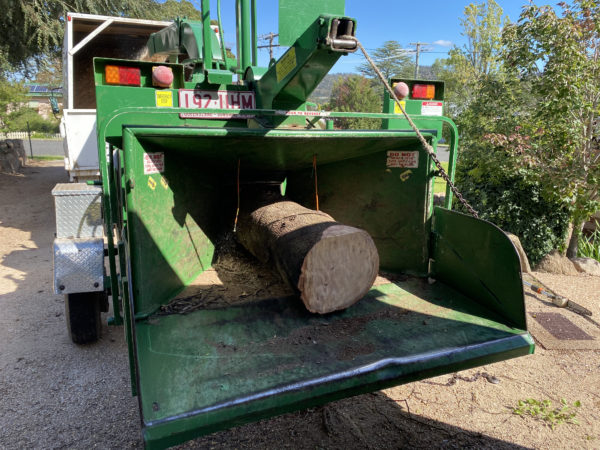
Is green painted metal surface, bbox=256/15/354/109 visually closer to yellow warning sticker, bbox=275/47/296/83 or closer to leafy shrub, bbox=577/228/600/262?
yellow warning sticker, bbox=275/47/296/83

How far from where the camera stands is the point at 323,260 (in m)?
2.73

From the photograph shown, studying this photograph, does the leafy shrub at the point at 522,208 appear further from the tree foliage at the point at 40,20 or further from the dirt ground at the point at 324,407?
the tree foliage at the point at 40,20

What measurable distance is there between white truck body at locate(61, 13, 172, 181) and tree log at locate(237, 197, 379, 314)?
193 inches

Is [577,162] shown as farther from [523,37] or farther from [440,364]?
[440,364]

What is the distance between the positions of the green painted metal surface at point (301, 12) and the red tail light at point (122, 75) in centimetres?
102

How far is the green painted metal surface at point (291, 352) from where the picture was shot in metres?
1.93

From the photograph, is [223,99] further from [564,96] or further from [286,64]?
[564,96]

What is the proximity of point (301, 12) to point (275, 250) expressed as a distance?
150 cm

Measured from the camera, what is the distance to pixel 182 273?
3184mm

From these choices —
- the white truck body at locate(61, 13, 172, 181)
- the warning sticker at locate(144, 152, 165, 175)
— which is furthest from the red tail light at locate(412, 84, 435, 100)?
the white truck body at locate(61, 13, 172, 181)

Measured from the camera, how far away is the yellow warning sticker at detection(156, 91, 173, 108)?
9.71 feet

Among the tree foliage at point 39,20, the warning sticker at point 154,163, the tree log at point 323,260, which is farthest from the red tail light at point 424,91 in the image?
the tree foliage at point 39,20

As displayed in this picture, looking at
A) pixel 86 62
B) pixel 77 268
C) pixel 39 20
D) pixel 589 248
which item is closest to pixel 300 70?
pixel 77 268

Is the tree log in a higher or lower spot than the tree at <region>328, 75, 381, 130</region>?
lower
